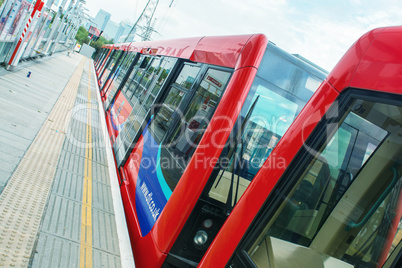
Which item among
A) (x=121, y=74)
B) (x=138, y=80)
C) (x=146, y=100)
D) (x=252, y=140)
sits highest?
(x=252, y=140)

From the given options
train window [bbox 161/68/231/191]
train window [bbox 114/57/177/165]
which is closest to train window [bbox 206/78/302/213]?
train window [bbox 161/68/231/191]

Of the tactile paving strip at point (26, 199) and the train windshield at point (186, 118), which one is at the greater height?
the train windshield at point (186, 118)

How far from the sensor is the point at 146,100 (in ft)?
20.2

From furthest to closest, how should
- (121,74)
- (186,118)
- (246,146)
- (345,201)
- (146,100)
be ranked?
(121,74), (146,100), (186,118), (246,146), (345,201)

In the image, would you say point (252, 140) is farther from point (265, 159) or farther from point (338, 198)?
point (338, 198)

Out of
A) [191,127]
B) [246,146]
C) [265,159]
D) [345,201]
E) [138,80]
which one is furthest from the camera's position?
[138,80]

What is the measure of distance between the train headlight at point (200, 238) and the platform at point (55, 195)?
681mm

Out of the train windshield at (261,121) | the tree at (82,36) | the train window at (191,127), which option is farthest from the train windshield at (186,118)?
the tree at (82,36)

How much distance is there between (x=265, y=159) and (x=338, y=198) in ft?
4.02

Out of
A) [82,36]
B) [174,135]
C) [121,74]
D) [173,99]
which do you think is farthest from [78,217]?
[82,36]

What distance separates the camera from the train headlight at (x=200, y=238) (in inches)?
124

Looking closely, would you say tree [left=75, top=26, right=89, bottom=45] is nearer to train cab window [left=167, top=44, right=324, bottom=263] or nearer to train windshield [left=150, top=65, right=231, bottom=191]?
train windshield [left=150, top=65, right=231, bottom=191]

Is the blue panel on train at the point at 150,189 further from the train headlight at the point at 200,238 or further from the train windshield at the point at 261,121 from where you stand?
the train windshield at the point at 261,121

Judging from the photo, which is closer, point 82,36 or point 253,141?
point 253,141
